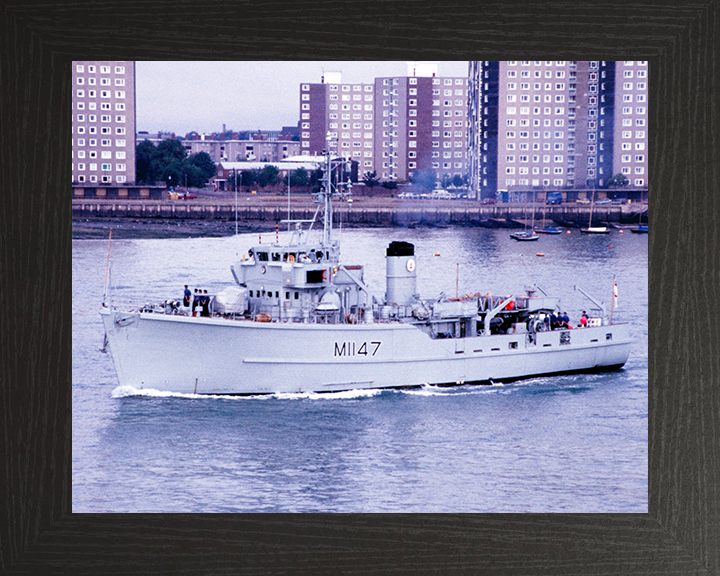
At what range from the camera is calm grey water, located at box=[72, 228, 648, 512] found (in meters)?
8.06

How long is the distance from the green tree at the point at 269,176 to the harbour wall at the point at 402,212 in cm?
86

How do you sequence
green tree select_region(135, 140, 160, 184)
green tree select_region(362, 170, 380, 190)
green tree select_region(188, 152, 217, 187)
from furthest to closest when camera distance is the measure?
green tree select_region(188, 152, 217, 187) < green tree select_region(135, 140, 160, 184) < green tree select_region(362, 170, 380, 190)

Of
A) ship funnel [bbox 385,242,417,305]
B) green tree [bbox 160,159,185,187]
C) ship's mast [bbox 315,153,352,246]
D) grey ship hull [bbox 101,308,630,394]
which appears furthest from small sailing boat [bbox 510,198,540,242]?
green tree [bbox 160,159,185,187]

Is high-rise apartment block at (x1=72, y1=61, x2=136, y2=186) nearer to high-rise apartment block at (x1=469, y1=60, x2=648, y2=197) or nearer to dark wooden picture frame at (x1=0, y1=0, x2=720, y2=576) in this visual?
dark wooden picture frame at (x1=0, y1=0, x2=720, y2=576)

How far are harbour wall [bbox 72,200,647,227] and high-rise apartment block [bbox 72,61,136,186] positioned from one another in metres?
2.80

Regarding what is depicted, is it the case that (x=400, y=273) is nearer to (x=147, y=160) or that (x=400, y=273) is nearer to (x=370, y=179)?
(x=370, y=179)

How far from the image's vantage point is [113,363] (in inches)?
482

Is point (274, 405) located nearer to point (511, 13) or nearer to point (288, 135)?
point (288, 135)

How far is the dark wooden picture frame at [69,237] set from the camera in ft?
19.2

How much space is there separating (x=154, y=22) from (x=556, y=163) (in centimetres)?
855

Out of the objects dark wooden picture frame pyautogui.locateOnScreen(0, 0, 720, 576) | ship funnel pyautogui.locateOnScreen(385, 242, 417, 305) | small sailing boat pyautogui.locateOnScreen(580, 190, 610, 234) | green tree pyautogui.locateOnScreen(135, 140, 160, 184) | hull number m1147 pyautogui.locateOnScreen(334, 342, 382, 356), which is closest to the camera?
dark wooden picture frame pyautogui.locateOnScreen(0, 0, 720, 576)

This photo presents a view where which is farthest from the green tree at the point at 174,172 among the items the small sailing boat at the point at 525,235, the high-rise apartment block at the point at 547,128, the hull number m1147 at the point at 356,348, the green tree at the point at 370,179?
the small sailing boat at the point at 525,235

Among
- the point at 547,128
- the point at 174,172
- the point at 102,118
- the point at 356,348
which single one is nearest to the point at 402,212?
the point at 356,348

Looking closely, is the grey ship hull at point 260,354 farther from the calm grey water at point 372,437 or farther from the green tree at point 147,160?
the green tree at point 147,160
